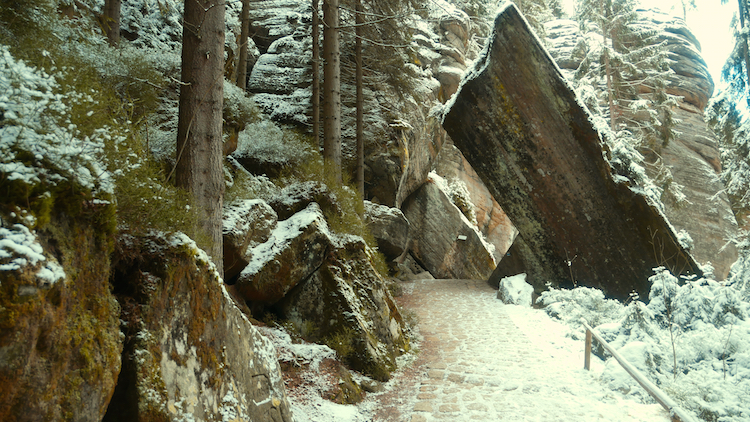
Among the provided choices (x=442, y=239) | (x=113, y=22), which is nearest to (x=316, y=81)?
(x=113, y=22)

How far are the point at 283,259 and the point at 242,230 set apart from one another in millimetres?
702

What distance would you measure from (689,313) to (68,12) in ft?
38.1

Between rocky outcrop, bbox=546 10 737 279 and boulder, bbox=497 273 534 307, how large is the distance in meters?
9.09

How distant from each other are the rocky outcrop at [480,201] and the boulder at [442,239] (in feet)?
21.2

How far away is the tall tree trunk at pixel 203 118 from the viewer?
14.9 feet

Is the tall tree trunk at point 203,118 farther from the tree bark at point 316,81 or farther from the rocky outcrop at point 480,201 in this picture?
the rocky outcrop at point 480,201

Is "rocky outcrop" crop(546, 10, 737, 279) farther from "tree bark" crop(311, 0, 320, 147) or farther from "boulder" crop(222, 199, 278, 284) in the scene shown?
"boulder" crop(222, 199, 278, 284)

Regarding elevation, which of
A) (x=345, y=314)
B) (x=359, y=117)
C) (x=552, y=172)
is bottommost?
(x=345, y=314)

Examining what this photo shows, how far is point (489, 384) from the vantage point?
5648 millimetres

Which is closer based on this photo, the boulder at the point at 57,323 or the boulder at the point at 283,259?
the boulder at the point at 57,323

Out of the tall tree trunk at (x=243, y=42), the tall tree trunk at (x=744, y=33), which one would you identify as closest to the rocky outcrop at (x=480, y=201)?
the tall tree trunk at (x=744, y=33)

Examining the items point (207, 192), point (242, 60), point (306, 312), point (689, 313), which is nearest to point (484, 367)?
point (306, 312)

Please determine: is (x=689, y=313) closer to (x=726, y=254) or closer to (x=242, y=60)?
(x=242, y=60)

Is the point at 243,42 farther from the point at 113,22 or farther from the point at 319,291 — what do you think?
the point at 319,291
